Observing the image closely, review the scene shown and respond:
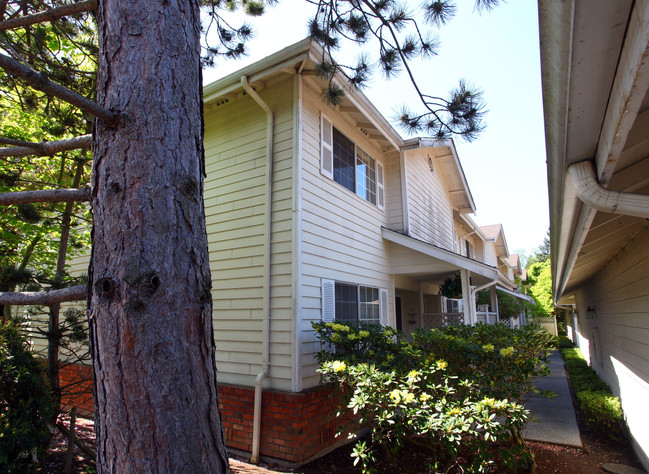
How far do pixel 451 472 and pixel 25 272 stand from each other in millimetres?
5855

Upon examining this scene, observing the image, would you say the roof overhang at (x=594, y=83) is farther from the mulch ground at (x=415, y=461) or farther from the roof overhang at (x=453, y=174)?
the roof overhang at (x=453, y=174)

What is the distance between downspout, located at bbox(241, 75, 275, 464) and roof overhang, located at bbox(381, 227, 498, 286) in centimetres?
340

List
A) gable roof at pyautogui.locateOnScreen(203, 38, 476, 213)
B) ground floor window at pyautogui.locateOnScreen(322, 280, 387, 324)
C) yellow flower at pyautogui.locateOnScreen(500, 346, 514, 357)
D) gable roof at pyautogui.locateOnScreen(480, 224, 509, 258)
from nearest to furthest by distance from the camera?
yellow flower at pyautogui.locateOnScreen(500, 346, 514, 357), gable roof at pyautogui.locateOnScreen(203, 38, 476, 213), ground floor window at pyautogui.locateOnScreen(322, 280, 387, 324), gable roof at pyautogui.locateOnScreen(480, 224, 509, 258)

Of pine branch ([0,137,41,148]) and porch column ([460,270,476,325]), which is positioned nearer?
pine branch ([0,137,41,148])

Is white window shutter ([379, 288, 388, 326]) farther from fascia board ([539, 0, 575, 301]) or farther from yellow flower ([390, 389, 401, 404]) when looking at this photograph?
fascia board ([539, 0, 575, 301])

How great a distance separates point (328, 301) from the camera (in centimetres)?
637

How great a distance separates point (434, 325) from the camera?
36.0ft

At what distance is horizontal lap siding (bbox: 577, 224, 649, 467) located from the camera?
451cm

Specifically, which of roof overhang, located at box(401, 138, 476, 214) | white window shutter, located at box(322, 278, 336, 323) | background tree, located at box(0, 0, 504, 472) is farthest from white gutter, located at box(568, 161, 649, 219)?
roof overhang, located at box(401, 138, 476, 214)

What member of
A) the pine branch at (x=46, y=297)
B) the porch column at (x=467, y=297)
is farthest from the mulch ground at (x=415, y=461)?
the pine branch at (x=46, y=297)

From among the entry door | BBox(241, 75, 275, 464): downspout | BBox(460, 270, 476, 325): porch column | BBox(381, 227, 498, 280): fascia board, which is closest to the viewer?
BBox(241, 75, 275, 464): downspout

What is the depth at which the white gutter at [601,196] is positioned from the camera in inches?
85.8

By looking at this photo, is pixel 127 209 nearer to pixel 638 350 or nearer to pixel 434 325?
pixel 638 350

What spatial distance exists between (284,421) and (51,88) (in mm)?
4871
